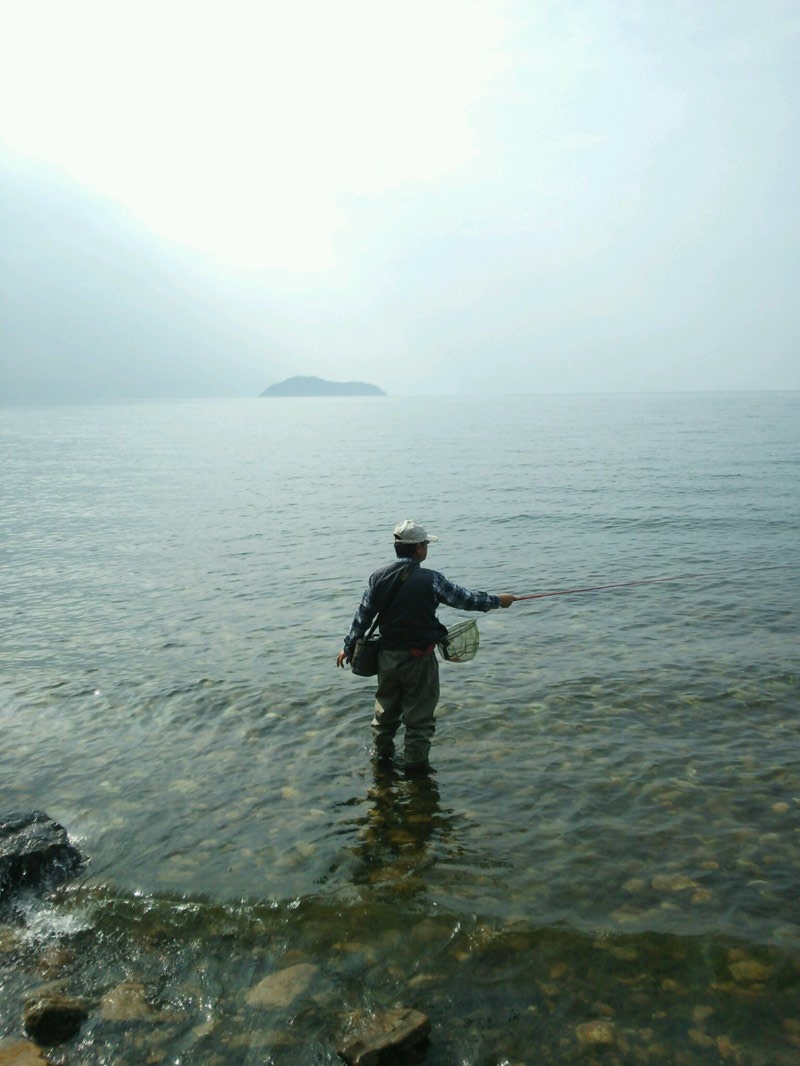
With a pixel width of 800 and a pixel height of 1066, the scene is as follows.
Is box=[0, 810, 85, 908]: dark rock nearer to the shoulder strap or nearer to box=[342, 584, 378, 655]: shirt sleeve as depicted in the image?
box=[342, 584, 378, 655]: shirt sleeve

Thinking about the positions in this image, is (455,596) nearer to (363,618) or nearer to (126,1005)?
(363,618)

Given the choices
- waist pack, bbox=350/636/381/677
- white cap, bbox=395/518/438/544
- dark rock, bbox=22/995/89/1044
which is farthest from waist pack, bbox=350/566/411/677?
dark rock, bbox=22/995/89/1044

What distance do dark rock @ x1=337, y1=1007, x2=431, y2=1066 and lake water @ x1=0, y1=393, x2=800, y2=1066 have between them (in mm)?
198

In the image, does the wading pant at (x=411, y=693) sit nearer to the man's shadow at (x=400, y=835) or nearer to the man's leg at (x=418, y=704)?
the man's leg at (x=418, y=704)

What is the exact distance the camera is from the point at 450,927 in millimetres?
7383

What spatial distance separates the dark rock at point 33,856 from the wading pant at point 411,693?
3.93 meters

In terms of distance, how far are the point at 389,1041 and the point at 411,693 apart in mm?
4764

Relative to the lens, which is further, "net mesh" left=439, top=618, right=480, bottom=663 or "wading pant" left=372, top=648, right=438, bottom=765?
"net mesh" left=439, top=618, right=480, bottom=663

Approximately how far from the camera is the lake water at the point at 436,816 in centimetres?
642

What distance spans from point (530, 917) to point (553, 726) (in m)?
4.62

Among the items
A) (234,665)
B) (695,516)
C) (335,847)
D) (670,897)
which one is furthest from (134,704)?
(695,516)

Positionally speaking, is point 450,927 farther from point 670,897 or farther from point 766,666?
point 766,666

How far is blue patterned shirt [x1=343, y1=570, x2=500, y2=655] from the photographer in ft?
33.1

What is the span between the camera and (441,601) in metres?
10.2
